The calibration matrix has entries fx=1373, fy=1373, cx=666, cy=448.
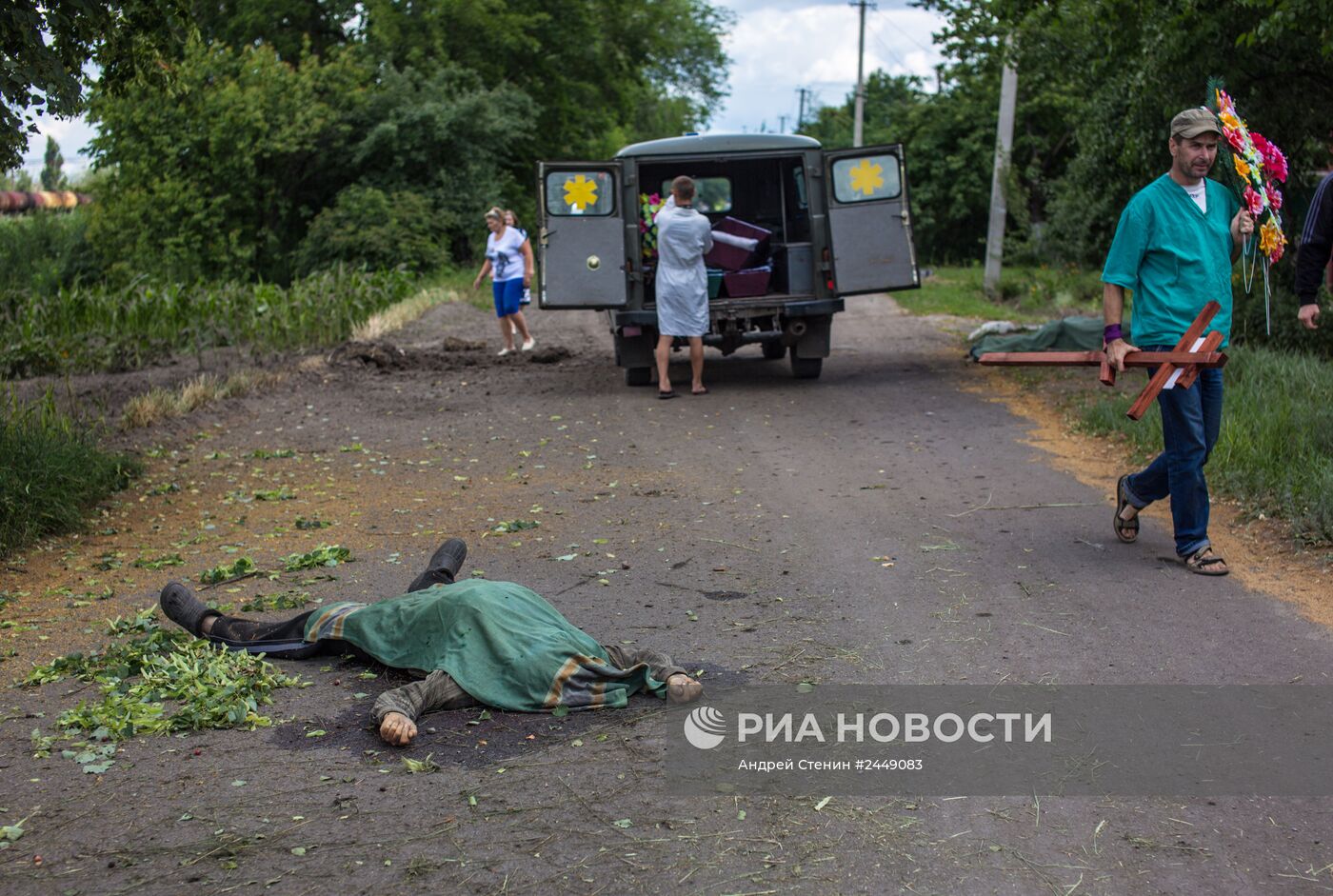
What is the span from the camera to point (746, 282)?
14.8 metres

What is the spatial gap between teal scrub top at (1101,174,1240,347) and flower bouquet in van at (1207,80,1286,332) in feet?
0.55

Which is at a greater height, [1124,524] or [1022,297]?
[1022,297]

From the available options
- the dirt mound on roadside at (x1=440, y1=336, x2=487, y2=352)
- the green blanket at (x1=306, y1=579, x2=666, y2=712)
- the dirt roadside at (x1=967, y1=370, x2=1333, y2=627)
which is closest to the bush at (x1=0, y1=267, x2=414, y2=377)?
the dirt mound on roadside at (x1=440, y1=336, x2=487, y2=352)

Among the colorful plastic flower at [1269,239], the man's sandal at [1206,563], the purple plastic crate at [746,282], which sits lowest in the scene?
the man's sandal at [1206,563]

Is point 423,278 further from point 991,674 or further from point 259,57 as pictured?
point 991,674

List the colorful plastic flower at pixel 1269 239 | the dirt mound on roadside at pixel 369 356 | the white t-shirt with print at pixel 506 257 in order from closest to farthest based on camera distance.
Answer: the colorful plastic flower at pixel 1269 239 < the dirt mound on roadside at pixel 369 356 < the white t-shirt with print at pixel 506 257

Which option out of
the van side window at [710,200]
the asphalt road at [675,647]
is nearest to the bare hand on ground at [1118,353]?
the asphalt road at [675,647]

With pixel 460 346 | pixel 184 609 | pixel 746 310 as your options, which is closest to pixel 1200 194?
pixel 184 609

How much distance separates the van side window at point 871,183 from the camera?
554 inches

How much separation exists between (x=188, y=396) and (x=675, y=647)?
898cm

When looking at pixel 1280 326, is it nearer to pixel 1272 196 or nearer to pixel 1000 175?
pixel 1272 196

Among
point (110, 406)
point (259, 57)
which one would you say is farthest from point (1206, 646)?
point (259, 57)

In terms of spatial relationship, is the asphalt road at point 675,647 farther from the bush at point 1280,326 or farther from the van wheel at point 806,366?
the bush at point 1280,326

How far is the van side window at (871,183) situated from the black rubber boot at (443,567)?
8.88 metres
